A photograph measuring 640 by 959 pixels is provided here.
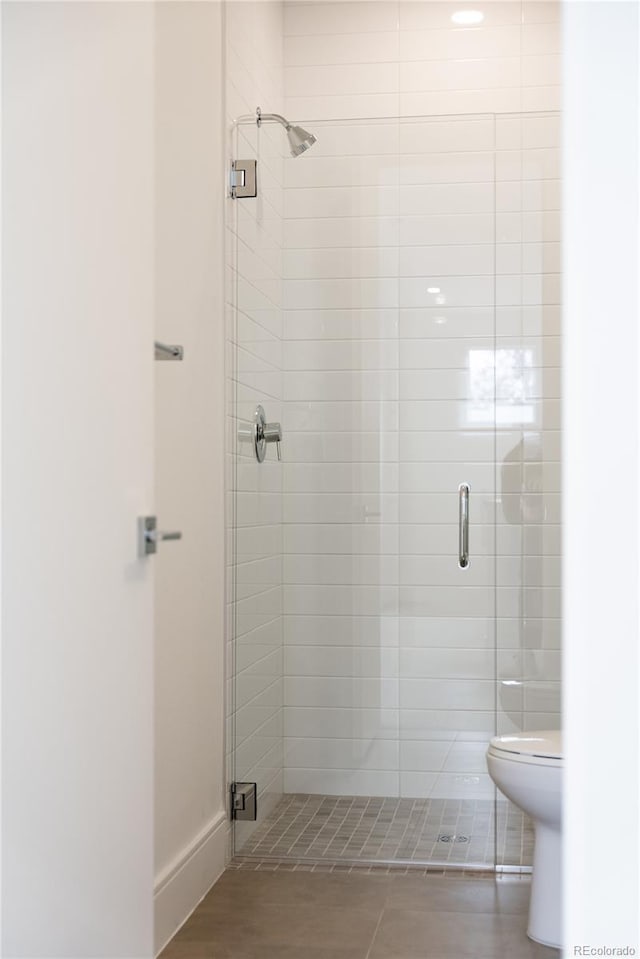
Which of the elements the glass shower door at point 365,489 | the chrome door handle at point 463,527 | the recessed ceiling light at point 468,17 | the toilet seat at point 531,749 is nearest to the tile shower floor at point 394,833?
the glass shower door at point 365,489

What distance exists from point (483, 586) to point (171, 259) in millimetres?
1358

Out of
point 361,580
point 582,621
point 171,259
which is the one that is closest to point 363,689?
point 361,580

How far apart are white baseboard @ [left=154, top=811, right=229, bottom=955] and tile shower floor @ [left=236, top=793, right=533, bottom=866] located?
18 centimetres

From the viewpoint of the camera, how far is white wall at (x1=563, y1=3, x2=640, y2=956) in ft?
3.32

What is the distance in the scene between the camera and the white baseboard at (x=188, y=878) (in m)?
2.51

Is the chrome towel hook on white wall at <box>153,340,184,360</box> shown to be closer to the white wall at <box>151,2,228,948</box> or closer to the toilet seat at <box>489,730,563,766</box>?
the white wall at <box>151,2,228,948</box>

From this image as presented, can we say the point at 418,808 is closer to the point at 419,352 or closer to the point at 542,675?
the point at 542,675

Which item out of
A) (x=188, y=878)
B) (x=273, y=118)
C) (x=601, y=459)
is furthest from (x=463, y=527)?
(x=601, y=459)

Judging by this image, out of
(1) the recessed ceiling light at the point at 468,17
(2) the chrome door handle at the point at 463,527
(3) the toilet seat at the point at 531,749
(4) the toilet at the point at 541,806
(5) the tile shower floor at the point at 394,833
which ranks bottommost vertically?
(5) the tile shower floor at the point at 394,833

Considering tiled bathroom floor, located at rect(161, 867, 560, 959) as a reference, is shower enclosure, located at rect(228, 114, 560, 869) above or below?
above

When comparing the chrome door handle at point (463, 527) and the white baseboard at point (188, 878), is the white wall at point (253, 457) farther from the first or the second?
the chrome door handle at point (463, 527)

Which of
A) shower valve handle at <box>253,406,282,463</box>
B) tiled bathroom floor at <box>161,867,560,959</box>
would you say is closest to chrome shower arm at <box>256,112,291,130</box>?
shower valve handle at <box>253,406,282,463</box>

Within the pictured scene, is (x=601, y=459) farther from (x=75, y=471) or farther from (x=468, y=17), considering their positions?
(x=468, y=17)

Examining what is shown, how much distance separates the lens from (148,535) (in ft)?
5.99
